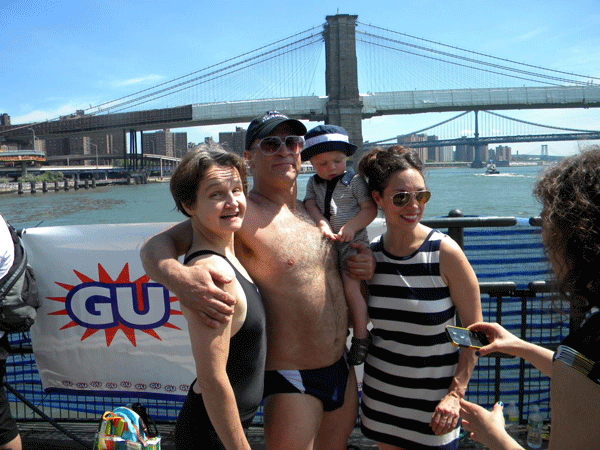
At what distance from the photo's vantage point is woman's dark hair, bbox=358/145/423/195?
173 cm

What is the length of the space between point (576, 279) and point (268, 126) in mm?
1087

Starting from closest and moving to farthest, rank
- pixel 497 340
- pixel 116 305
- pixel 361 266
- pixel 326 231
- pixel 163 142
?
pixel 497 340 → pixel 361 266 → pixel 326 231 → pixel 116 305 → pixel 163 142

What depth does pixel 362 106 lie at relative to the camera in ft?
107

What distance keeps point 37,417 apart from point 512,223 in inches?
107

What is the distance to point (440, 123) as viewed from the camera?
4716 cm

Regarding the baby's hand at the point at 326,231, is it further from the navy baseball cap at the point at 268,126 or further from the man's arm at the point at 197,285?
the man's arm at the point at 197,285

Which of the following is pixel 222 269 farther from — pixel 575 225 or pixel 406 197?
pixel 575 225

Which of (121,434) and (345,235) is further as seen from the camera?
→ (345,235)

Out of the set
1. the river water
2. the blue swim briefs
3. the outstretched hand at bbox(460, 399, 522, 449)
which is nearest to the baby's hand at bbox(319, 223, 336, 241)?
the blue swim briefs

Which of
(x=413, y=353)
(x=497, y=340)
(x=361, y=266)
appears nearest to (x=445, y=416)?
(x=413, y=353)

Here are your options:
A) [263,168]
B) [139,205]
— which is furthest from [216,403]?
[139,205]

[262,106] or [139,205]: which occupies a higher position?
[262,106]

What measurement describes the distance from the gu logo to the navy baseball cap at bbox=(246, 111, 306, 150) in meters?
1.07

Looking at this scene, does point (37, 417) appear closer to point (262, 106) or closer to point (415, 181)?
point (415, 181)
